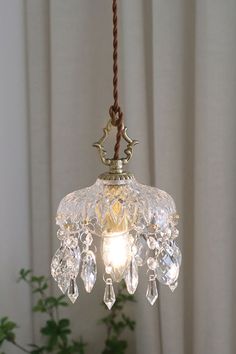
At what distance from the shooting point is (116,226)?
28.4 inches

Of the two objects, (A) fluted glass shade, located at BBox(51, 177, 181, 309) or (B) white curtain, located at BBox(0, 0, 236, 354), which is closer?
(A) fluted glass shade, located at BBox(51, 177, 181, 309)

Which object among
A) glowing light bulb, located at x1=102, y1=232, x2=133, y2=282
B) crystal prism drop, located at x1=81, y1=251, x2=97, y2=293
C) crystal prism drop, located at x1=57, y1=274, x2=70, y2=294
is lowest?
crystal prism drop, located at x1=57, y1=274, x2=70, y2=294

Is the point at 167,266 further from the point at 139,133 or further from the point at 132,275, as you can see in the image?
the point at 139,133

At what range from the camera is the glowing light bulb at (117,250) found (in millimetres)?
715

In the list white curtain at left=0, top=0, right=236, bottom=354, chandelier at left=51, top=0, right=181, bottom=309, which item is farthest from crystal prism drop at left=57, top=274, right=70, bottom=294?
white curtain at left=0, top=0, right=236, bottom=354

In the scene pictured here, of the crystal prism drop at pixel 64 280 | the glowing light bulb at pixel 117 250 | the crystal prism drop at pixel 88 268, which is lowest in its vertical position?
the crystal prism drop at pixel 64 280

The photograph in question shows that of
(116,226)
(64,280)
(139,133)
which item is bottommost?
(64,280)

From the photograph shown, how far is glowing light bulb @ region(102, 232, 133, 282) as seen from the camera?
0.71 m

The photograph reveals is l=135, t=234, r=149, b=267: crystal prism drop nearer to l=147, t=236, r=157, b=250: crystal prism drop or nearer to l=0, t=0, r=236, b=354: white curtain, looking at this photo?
l=147, t=236, r=157, b=250: crystal prism drop

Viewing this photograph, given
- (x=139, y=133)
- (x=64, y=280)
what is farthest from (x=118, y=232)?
(x=139, y=133)

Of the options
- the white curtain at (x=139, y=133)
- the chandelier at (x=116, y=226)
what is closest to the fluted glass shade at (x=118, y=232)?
the chandelier at (x=116, y=226)

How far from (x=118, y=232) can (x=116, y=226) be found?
12 millimetres

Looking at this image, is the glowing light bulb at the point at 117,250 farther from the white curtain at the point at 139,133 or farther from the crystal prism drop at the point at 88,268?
the white curtain at the point at 139,133

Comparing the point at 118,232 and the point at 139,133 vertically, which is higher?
the point at 139,133
